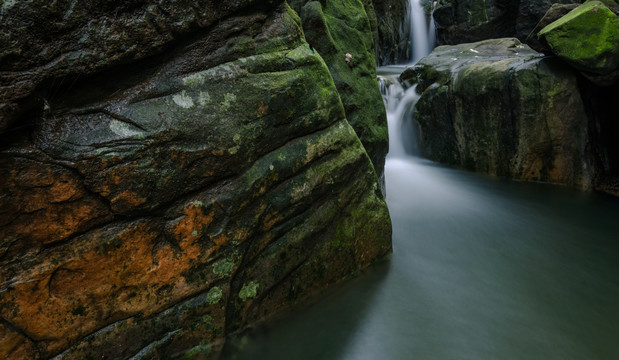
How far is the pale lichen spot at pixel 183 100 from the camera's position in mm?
2718

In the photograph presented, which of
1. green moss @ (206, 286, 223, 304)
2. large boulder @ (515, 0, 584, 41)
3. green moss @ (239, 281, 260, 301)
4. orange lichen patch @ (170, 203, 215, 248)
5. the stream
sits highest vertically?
large boulder @ (515, 0, 584, 41)

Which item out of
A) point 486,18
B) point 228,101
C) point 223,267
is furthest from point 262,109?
point 486,18

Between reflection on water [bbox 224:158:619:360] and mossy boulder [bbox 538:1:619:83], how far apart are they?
9.96 feet

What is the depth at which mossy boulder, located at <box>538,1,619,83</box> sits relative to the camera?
20.4 ft

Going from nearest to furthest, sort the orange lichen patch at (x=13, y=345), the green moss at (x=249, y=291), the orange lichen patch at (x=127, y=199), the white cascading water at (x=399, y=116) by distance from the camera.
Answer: the orange lichen patch at (x=13, y=345) → the orange lichen patch at (x=127, y=199) → the green moss at (x=249, y=291) → the white cascading water at (x=399, y=116)

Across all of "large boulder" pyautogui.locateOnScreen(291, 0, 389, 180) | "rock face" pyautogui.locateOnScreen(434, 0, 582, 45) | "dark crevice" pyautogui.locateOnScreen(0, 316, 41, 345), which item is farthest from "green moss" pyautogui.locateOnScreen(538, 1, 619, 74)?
"rock face" pyautogui.locateOnScreen(434, 0, 582, 45)

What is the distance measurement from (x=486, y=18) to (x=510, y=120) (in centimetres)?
1382

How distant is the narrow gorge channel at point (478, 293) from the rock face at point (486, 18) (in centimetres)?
1377

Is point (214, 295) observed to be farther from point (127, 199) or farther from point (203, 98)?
point (203, 98)

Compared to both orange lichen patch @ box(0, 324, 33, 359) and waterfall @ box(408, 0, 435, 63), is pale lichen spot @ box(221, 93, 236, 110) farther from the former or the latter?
waterfall @ box(408, 0, 435, 63)

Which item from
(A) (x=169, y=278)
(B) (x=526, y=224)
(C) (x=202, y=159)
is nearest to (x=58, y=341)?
(A) (x=169, y=278)

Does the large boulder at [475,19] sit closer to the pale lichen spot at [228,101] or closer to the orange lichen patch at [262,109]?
the orange lichen patch at [262,109]

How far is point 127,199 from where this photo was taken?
2506mm

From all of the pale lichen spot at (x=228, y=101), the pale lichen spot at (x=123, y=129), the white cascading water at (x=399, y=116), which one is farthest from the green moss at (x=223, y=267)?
the white cascading water at (x=399, y=116)
